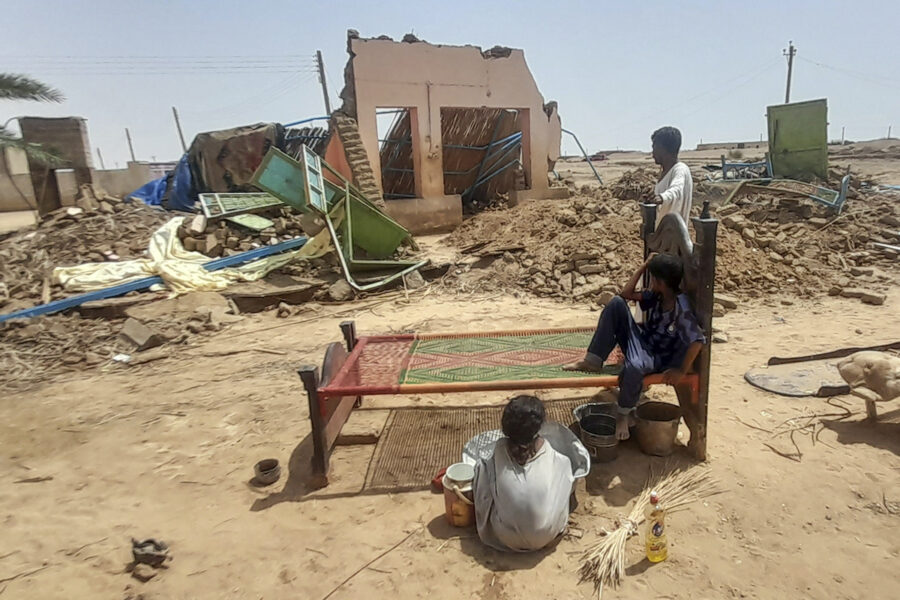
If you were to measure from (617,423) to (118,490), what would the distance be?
2992mm

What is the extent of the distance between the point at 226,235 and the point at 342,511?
678 centimetres

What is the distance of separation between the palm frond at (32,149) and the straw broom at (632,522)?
10475 millimetres

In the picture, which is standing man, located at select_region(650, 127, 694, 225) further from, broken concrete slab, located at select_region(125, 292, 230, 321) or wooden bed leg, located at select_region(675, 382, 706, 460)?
broken concrete slab, located at select_region(125, 292, 230, 321)

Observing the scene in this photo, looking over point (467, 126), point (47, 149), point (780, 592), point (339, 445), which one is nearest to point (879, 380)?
point (780, 592)

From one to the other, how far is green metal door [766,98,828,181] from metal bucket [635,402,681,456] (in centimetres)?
1126

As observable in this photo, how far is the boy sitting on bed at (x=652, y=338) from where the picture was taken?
3096mm

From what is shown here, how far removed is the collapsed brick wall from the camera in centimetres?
1005

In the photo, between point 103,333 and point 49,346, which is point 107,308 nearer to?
point 103,333

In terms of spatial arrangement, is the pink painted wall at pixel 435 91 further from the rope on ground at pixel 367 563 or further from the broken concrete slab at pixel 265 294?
the rope on ground at pixel 367 563

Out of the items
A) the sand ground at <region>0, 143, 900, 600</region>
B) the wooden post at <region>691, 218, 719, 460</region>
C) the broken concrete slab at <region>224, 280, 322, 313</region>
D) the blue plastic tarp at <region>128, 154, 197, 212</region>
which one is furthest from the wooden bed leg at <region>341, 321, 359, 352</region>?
the blue plastic tarp at <region>128, 154, 197, 212</region>

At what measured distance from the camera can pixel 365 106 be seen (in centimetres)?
1062

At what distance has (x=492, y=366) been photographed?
362 centimetres

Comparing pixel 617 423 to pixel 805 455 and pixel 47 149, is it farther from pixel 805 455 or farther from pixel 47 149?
pixel 47 149

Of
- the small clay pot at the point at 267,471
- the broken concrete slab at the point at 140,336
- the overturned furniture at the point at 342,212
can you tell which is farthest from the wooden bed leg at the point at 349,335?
the overturned furniture at the point at 342,212
